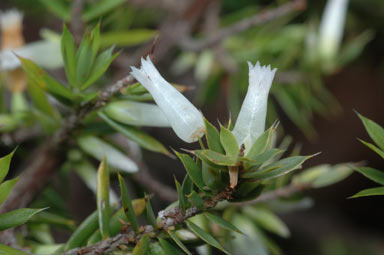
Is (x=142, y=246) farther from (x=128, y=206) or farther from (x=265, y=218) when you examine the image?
(x=265, y=218)

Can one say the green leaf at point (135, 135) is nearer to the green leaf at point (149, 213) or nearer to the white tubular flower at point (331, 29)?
the green leaf at point (149, 213)

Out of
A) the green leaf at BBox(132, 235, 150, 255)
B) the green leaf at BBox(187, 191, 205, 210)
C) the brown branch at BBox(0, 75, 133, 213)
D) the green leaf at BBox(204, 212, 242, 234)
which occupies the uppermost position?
the brown branch at BBox(0, 75, 133, 213)

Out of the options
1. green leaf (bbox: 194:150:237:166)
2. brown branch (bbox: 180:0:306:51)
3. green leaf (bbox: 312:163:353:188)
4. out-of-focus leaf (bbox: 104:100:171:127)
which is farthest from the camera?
brown branch (bbox: 180:0:306:51)

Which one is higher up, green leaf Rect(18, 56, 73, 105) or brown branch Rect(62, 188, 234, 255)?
green leaf Rect(18, 56, 73, 105)

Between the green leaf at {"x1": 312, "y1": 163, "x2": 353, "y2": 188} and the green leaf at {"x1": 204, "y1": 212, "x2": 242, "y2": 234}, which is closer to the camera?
the green leaf at {"x1": 204, "y1": 212, "x2": 242, "y2": 234}

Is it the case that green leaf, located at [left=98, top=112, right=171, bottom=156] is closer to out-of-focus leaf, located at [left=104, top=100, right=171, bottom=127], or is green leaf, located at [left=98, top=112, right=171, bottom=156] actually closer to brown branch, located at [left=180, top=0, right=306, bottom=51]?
out-of-focus leaf, located at [left=104, top=100, right=171, bottom=127]

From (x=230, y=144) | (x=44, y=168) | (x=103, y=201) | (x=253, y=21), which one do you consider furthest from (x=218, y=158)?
(x=253, y=21)

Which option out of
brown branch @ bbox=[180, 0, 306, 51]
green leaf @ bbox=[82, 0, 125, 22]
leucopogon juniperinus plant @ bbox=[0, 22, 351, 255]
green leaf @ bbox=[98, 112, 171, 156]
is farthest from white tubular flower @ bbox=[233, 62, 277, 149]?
brown branch @ bbox=[180, 0, 306, 51]
